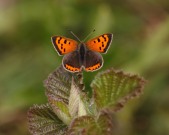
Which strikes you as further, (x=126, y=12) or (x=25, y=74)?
(x=126, y=12)

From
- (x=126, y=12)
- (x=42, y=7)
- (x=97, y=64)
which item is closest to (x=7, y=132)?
(x=42, y=7)

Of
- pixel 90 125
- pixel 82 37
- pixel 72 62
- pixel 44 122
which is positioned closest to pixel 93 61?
pixel 72 62

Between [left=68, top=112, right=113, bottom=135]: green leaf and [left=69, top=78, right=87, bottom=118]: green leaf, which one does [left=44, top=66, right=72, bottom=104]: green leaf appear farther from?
[left=68, top=112, right=113, bottom=135]: green leaf

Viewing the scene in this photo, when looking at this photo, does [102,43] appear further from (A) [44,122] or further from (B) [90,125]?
(B) [90,125]

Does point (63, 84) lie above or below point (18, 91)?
below

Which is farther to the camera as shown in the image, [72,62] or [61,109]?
[72,62]

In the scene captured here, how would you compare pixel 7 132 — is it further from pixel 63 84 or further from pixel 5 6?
pixel 63 84

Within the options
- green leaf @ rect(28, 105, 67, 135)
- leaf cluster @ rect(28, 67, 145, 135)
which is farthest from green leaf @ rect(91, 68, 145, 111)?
green leaf @ rect(28, 105, 67, 135)
